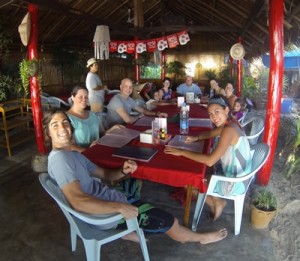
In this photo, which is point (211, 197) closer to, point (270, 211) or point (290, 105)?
point (270, 211)

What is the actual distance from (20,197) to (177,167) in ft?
7.17

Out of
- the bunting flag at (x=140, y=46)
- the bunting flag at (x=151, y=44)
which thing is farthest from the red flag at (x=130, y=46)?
the bunting flag at (x=151, y=44)

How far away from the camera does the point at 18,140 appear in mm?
4832

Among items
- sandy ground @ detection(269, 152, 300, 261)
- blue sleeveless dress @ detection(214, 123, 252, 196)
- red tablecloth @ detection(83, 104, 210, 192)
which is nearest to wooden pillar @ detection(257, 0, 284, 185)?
sandy ground @ detection(269, 152, 300, 261)

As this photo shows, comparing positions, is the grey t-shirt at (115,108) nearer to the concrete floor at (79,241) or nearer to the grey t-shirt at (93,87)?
the concrete floor at (79,241)

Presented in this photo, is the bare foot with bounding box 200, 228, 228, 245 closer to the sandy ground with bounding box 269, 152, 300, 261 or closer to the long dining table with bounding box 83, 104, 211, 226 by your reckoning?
the long dining table with bounding box 83, 104, 211, 226

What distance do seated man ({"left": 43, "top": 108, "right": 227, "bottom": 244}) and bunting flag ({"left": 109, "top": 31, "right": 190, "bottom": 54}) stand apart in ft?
20.6

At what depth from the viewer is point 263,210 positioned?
234 centimetres

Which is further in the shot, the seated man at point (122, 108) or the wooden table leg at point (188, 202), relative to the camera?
the seated man at point (122, 108)

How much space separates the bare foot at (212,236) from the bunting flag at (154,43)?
616cm

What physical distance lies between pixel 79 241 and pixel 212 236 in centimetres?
114

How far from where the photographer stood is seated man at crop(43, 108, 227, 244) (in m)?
1.51

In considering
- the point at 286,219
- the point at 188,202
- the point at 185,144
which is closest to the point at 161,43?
the point at 185,144

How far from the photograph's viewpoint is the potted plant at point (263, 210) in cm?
235
